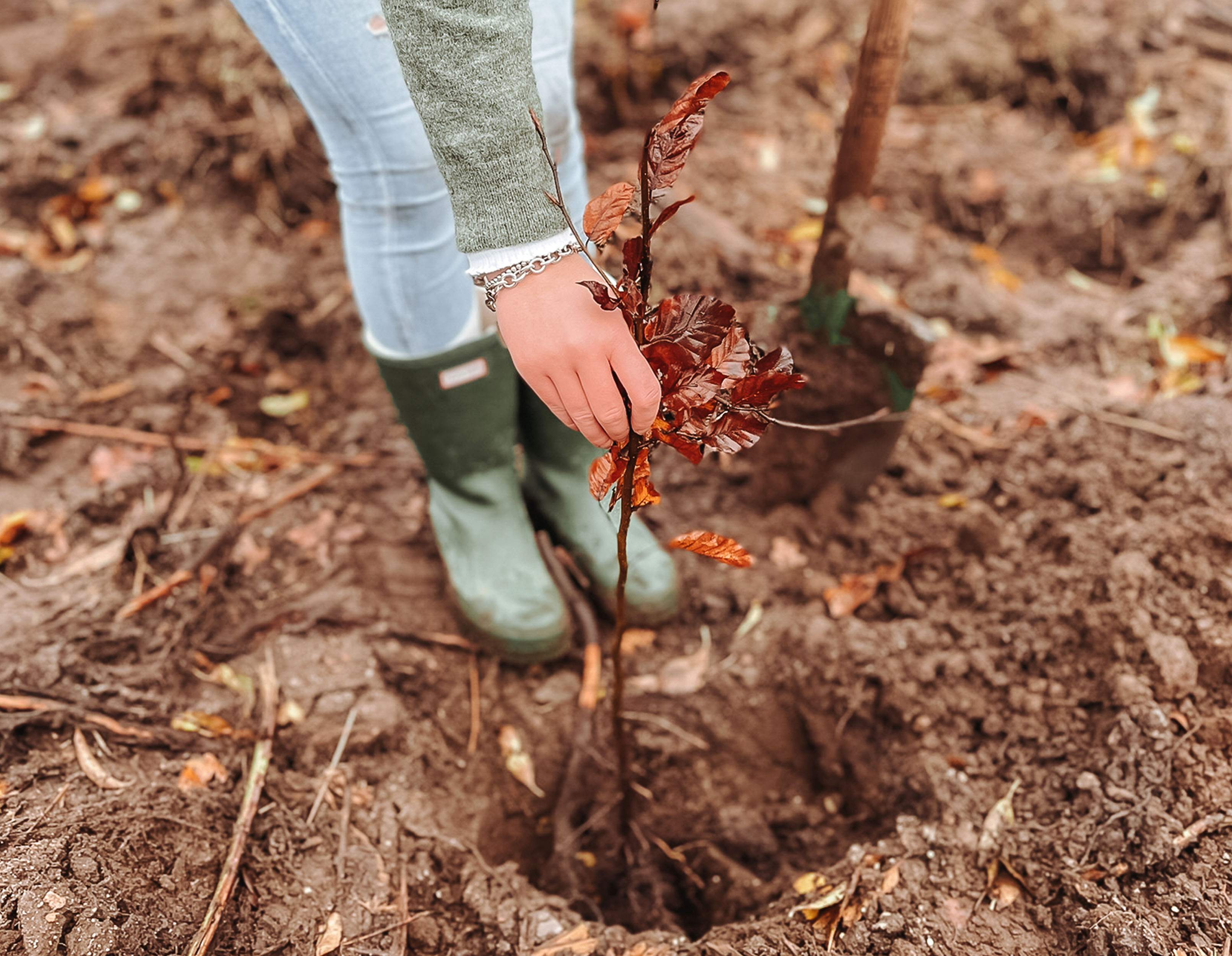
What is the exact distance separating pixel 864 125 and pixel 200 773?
180 centimetres

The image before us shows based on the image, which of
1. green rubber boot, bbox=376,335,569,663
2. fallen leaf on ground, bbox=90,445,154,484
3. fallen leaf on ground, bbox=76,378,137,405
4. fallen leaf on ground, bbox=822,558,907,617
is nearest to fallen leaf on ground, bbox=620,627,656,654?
green rubber boot, bbox=376,335,569,663

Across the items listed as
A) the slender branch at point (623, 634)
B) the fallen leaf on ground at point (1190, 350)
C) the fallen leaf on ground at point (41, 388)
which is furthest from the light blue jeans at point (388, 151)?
the fallen leaf on ground at point (1190, 350)

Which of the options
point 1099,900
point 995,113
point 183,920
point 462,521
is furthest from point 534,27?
point 995,113

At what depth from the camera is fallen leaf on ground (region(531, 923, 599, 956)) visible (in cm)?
128

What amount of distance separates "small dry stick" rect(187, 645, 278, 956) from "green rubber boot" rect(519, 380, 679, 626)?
0.71 meters

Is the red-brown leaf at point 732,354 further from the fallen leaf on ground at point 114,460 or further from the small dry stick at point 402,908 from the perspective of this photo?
the fallen leaf on ground at point 114,460

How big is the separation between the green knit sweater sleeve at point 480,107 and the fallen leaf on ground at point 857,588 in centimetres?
121

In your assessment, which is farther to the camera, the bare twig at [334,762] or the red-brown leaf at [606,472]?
the bare twig at [334,762]

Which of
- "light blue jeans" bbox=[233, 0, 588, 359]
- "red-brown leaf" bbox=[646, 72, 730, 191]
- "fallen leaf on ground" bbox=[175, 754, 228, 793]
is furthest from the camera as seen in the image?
"fallen leaf on ground" bbox=[175, 754, 228, 793]

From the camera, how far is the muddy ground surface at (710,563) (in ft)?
4.20

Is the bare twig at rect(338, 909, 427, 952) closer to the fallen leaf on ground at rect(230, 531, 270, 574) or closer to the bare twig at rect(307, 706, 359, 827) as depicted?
the bare twig at rect(307, 706, 359, 827)

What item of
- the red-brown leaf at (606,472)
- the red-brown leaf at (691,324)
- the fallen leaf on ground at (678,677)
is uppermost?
the red-brown leaf at (691,324)

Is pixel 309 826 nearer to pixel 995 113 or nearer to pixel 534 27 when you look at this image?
pixel 534 27

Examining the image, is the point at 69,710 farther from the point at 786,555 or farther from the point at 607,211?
the point at 786,555
